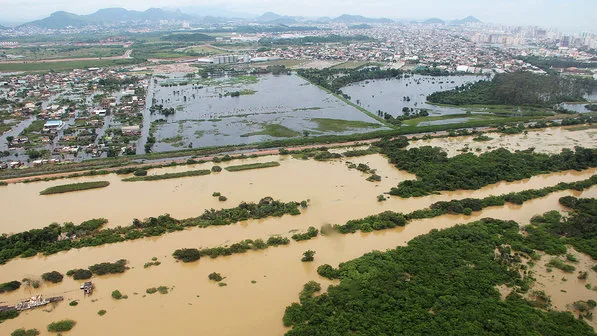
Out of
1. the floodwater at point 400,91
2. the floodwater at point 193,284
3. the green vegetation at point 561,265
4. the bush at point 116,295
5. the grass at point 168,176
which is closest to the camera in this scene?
the floodwater at point 193,284

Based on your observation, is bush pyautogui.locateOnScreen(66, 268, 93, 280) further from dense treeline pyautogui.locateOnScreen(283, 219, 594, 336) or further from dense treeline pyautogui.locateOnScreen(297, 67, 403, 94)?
dense treeline pyautogui.locateOnScreen(297, 67, 403, 94)

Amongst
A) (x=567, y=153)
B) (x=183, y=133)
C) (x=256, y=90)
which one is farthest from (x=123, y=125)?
(x=567, y=153)

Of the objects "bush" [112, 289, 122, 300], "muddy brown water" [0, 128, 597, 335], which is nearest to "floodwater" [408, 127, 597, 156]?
"muddy brown water" [0, 128, 597, 335]

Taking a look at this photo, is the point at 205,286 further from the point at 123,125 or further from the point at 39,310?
the point at 123,125

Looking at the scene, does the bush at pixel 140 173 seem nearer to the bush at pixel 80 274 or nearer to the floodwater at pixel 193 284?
the floodwater at pixel 193 284

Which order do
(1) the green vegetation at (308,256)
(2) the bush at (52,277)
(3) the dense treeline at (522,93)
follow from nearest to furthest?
(2) the bush at (52,277) → (1) the green vegetation at (308,256) → (3) the dense treeline at (522,93)

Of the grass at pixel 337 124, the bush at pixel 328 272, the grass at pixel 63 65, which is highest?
the grass at pixel 63 65

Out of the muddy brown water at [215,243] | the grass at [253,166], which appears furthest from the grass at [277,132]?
the grass at [253,166]
